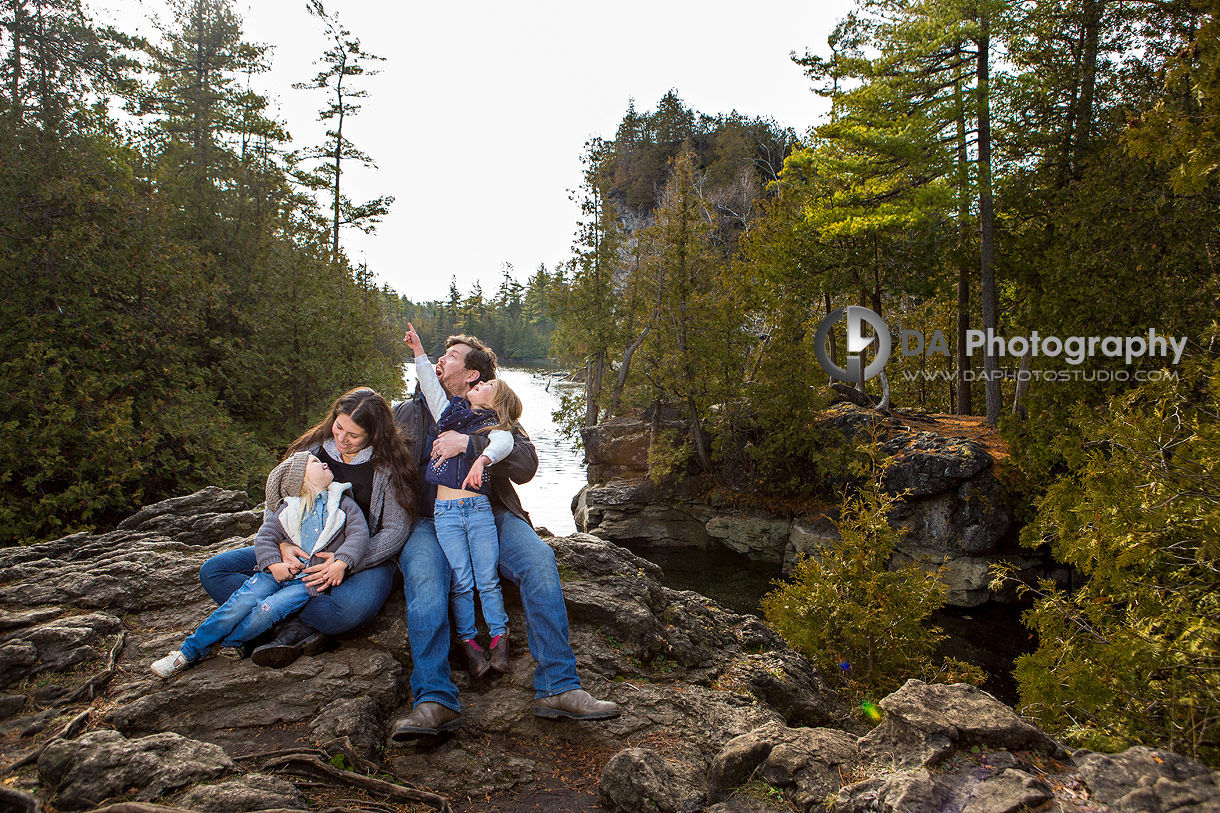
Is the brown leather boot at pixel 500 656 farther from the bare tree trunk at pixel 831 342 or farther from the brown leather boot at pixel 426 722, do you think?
the bare tree trunk at pixel 831 342

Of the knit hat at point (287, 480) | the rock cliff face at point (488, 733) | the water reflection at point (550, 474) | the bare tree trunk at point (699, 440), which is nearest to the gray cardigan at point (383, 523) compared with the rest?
the knit hat at point (287, 480)

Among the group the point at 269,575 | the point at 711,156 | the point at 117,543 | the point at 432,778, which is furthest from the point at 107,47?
the point at 711,156

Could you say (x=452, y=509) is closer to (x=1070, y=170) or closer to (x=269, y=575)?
(x=269, y=575)

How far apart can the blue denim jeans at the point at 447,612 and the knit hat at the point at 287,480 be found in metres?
0.76

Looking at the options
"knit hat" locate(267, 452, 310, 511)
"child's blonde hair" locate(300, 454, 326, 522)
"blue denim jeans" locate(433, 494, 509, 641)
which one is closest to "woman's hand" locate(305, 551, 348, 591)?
"child's blonde hair" locate(300, 454, 326, 522)

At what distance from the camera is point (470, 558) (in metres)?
3.91

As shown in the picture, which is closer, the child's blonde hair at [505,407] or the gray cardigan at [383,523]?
the gray cardigan at [383,523]

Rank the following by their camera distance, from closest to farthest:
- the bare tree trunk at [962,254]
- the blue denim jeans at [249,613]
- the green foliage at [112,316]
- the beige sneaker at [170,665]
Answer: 1. the beige sneaker at [170,665]
2. the blue denim jeans at [249,613]
3. the green foliage at [112,316]
4. the bare tree trunk at [962,254]

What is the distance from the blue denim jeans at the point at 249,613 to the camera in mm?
3559

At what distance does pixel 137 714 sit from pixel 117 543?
370 centimetres

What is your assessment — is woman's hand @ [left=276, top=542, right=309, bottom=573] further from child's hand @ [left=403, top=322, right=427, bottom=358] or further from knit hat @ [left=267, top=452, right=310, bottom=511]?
child's hand @ [left=403, top=322, right=427, bottom=358]

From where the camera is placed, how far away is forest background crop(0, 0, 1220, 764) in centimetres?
534

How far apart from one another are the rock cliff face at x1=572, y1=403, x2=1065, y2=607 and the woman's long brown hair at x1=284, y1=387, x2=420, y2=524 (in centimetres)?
783

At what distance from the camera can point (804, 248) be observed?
19.7 m
